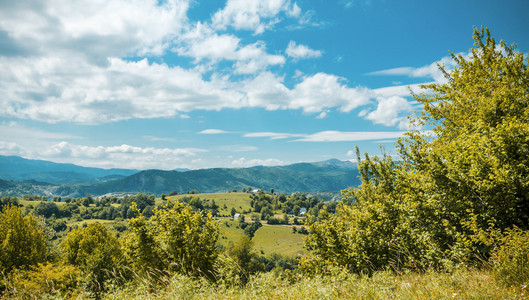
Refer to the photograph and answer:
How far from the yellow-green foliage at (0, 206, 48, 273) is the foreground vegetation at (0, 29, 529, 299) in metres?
1.41

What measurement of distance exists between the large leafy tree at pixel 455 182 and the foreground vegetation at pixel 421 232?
63mm

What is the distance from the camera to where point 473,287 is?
20.3ft

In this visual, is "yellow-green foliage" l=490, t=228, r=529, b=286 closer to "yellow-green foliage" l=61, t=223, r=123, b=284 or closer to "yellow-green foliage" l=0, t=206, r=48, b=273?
"yellow-green foliage" l=0, t=206, r=48, b=273

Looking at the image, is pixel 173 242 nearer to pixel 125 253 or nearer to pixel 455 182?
pixel 125 253

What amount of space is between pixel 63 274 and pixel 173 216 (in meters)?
23.0

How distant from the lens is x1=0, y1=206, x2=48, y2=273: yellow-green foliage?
35625mm

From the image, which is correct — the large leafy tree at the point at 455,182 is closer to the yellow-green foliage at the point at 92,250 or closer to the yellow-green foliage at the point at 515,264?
the yellow-green foliage at the point at 515,264

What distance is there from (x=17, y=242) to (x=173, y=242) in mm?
31886

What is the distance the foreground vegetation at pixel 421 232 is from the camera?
738 cm

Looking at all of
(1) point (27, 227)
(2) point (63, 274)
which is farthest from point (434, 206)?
(1) point (27, 227)

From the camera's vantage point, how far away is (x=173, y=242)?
2214 cm

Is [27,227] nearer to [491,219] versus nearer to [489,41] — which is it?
[491,219]

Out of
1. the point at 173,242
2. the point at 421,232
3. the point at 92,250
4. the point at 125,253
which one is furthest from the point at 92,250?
the point at 421,232

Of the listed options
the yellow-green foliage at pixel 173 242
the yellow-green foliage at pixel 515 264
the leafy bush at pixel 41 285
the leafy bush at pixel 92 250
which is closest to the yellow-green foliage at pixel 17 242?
the leafy bush at pixel 41 285
